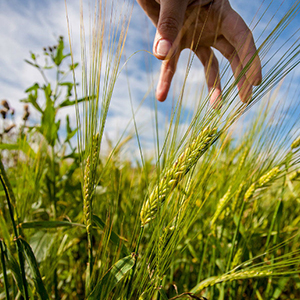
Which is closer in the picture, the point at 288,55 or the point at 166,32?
the point at 288,55

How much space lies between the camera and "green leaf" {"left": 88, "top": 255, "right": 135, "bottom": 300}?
448 millimetres

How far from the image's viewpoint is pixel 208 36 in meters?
1.01

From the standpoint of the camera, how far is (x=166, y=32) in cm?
69

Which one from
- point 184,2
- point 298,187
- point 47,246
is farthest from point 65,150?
point 298,187

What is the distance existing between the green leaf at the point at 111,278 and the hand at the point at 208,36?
39 centimetres

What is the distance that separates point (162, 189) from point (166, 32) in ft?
1.61

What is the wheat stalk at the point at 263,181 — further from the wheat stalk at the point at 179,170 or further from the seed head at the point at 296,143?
the wheat stalk at the point at 179,170

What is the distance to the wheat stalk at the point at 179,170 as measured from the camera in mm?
471

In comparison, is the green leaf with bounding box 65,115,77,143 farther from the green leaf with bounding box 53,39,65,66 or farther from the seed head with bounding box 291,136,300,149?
the seed head with bounding box 291,136,300,149

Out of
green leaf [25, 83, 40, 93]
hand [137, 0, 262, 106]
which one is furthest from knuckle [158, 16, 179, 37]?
green leaf [25, 83, 40, 93]

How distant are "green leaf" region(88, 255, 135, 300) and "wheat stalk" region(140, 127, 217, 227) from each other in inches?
3.2

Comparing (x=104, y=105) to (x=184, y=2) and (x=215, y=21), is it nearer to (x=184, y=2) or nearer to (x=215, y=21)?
(x=184, y=2)

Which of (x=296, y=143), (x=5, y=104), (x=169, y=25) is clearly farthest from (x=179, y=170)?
(x=5, y=104)

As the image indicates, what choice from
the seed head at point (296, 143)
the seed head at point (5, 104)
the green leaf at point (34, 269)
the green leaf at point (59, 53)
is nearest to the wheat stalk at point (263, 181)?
the seed head at point (296, 143)
